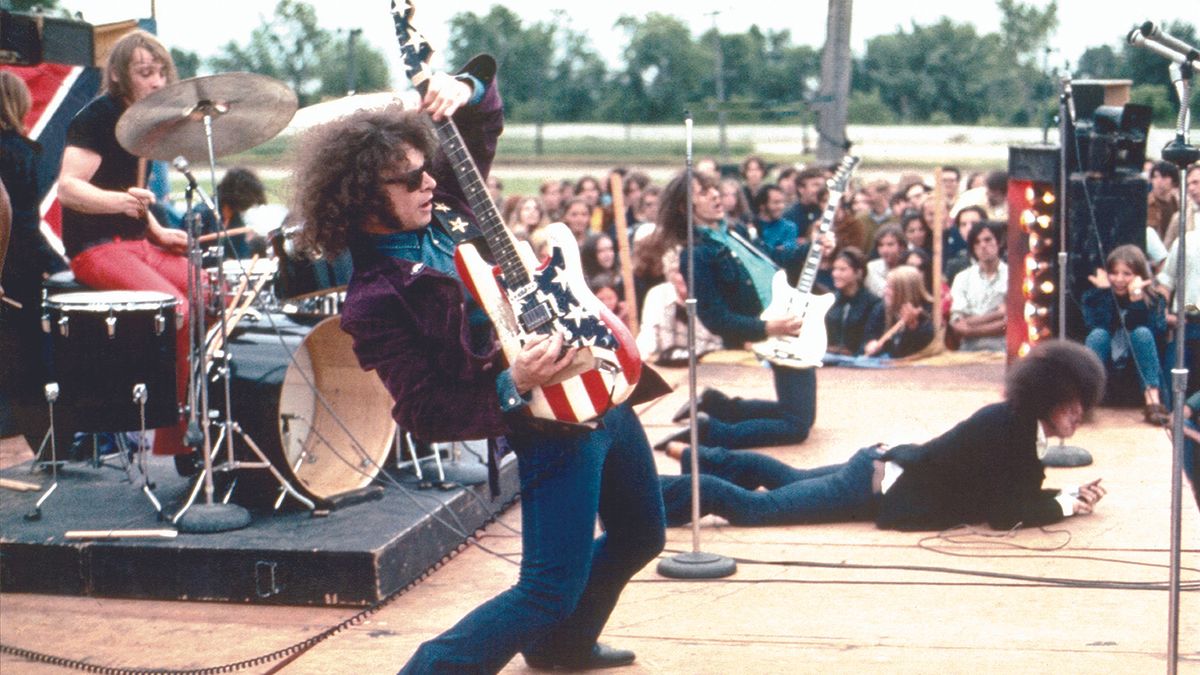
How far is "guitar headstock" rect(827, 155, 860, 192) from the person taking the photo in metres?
9.38

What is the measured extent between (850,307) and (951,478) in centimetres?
538

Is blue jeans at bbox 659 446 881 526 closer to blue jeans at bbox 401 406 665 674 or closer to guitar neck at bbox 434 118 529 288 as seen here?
blue jeans at bbox 401 406 665 674

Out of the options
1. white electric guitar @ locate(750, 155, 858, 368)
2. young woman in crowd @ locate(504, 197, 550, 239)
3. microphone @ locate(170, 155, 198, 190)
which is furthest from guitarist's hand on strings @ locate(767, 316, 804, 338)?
young woman in crowd @ locate(504, 197, 550, 239)

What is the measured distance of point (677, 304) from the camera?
11875mm

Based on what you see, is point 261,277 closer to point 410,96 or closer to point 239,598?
→ point 239,598

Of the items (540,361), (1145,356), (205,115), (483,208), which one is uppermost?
(205,115)

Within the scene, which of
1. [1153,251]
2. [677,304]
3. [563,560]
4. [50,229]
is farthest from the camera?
[677,304]

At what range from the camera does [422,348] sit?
3.97 meters

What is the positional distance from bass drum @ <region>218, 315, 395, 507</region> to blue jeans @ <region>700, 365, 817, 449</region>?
223 cm

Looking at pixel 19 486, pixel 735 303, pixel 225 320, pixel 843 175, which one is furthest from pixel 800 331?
pixel 19 486

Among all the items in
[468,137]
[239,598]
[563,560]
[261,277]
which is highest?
[468,137]

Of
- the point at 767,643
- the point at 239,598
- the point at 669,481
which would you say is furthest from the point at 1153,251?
the point at 239,598

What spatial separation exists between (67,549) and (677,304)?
21.0 ft

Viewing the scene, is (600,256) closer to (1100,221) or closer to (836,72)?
(1100,221)
